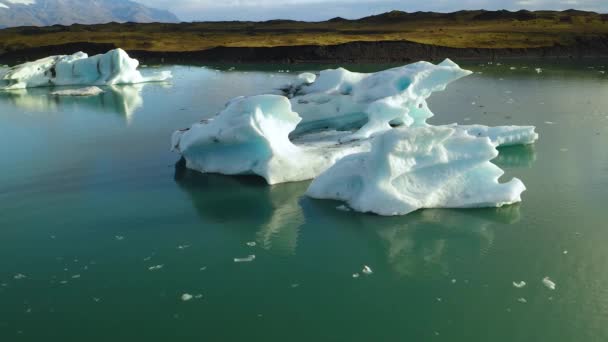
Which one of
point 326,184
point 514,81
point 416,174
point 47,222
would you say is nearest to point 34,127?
point 47,222

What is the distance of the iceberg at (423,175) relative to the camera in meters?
6.67

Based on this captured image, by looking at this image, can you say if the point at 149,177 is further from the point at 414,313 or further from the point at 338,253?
the point at 414,313

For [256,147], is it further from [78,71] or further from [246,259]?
[78,71]

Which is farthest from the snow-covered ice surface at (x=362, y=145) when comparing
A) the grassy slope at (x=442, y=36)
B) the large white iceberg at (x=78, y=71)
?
the grassy slope at (x=442, y=36)

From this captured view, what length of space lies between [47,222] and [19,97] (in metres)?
13.2

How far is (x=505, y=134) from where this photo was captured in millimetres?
9914

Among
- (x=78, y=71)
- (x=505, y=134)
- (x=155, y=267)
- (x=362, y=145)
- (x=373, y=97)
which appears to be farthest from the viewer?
(x=78, y=71)

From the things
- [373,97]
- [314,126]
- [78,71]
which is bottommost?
[314,126]

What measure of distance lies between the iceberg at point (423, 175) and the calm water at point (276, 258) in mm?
178

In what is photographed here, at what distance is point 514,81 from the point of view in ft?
65.5

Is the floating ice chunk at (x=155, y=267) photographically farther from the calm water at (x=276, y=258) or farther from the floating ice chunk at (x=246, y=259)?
the floating ice chunk at (x=246, y=259)

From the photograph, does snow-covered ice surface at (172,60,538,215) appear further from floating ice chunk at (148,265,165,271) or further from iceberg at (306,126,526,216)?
floating ice chunk at (148,265,165,271)

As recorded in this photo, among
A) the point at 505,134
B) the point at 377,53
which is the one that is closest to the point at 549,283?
the point at 505,134

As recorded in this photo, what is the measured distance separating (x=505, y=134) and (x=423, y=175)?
3657 millimetres
